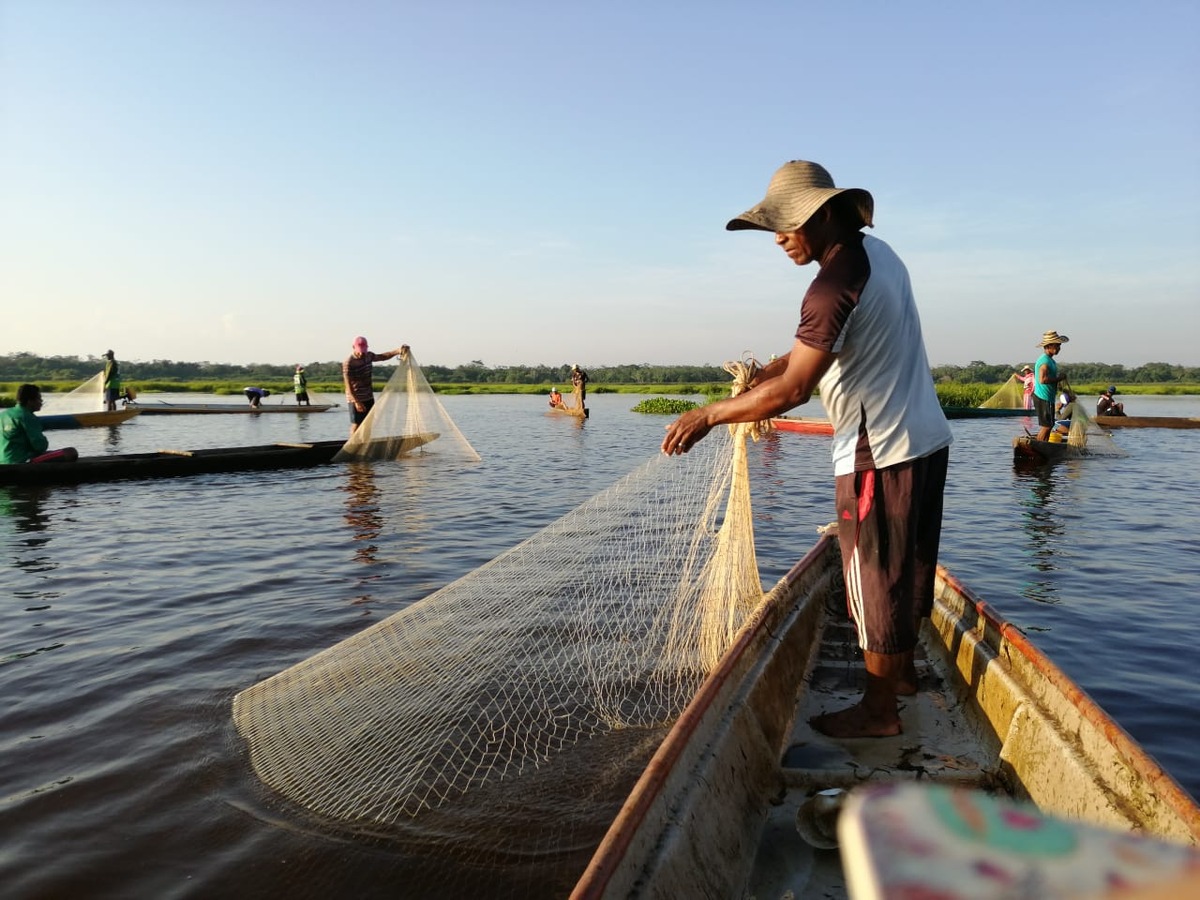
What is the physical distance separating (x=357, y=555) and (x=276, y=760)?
4479mm

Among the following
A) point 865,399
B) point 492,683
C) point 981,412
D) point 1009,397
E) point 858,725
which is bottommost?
point 492,683

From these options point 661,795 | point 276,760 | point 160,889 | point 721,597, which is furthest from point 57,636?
point 661,795

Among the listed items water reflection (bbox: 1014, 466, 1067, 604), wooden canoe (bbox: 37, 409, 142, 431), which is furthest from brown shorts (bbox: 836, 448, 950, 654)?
wooden canoe (bbox: 37, 409, 142, 431)

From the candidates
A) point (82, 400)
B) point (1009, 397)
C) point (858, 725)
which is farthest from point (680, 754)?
point (1009, 397)

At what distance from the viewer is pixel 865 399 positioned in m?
2.93

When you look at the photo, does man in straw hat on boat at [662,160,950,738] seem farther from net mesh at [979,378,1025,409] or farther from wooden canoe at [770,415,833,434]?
net mesh at [979,378,1025,409]

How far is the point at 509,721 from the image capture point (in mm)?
4359

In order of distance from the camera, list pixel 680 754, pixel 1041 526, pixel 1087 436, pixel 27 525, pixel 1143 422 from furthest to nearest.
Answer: pixel 1143 422 → pixel 1087 436 → pixel 1041 526 → pixel 27 525 → pixel 680 754

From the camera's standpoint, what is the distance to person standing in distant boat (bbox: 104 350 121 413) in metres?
21.8

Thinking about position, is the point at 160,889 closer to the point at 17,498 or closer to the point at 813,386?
the point at 813,386

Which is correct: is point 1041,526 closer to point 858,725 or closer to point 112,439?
point 858,725

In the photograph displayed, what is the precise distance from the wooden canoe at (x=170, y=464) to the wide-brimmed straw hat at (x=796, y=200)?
38.8 feet

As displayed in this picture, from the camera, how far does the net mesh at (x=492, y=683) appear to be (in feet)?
11.8

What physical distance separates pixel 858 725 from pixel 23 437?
12.2 metres
